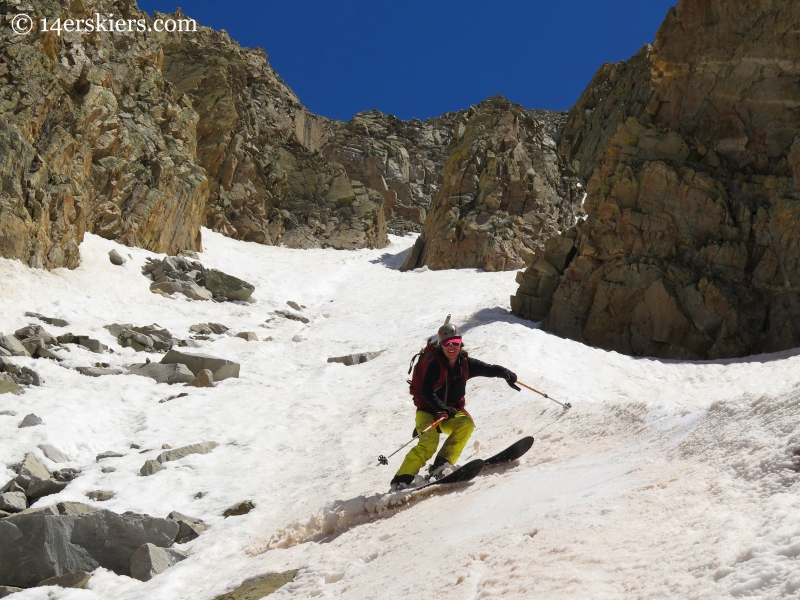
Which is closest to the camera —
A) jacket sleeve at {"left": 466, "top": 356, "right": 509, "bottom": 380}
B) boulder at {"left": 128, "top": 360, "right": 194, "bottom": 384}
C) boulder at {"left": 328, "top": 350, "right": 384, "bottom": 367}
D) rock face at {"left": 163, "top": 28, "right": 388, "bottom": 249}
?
jacket sleeve at {"left": 466, "top": 356, "right": 509, "bottom": 380}

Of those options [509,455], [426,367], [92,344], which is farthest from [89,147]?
[509,455]

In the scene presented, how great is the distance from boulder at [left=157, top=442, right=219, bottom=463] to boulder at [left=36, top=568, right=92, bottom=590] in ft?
10.4

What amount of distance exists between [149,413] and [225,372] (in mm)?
2852


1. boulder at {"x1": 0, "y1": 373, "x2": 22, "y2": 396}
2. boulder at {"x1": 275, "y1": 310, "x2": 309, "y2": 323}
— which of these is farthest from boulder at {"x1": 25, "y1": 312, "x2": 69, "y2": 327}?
boulder at {"x1": 275, "y1": 310, "x2": 309, "y2": 323}

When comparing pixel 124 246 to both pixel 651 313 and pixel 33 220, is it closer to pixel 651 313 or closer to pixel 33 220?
pixel 33 220

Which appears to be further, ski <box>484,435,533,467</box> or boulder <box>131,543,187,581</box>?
ski <box>484,435,533,467</box>


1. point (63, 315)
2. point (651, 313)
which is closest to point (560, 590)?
point (63, 315)

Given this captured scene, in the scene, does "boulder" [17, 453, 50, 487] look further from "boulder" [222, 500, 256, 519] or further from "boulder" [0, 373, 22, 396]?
"boulder" [0, 373, 22, 396]

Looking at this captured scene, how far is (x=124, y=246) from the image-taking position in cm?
2562

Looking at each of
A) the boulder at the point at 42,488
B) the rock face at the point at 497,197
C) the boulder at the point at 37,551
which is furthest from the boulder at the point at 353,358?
the rock face at the point at 497,197

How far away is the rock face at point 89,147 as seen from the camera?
62.9 ft

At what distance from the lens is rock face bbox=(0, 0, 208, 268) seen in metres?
19.2

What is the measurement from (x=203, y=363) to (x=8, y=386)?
4080 mm

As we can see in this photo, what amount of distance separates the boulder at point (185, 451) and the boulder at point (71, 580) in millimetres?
3175
